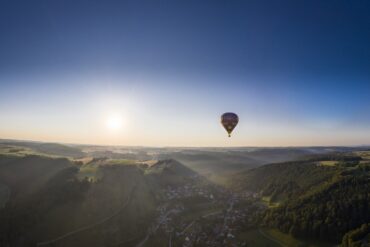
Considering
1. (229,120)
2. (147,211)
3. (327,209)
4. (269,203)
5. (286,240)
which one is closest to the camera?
(229,120)

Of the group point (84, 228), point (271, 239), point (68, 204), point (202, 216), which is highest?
point (68, 204)

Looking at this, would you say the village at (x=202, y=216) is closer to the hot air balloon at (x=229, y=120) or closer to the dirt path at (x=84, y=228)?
the dirt path at (x=84, y=228)

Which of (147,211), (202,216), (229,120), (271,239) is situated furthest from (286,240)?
(147,211)

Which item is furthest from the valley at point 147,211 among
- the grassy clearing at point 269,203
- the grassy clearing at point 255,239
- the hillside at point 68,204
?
the grassy clearing at point 269,203

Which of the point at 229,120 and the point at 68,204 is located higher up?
the point at 229,120

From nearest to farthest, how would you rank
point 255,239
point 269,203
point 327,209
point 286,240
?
1. point 255,239
2. point 286,240
3. point 327,209
4. point 269,203

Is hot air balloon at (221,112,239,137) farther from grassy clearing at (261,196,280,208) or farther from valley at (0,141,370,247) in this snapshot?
grassy clearing at (261,196,280,208)

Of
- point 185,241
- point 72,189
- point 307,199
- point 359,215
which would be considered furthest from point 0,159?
point 359,215

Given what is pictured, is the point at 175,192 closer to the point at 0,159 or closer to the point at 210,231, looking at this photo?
the point at 210,231

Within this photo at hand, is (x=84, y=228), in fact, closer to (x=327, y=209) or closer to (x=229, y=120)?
(x=229, y=120)
